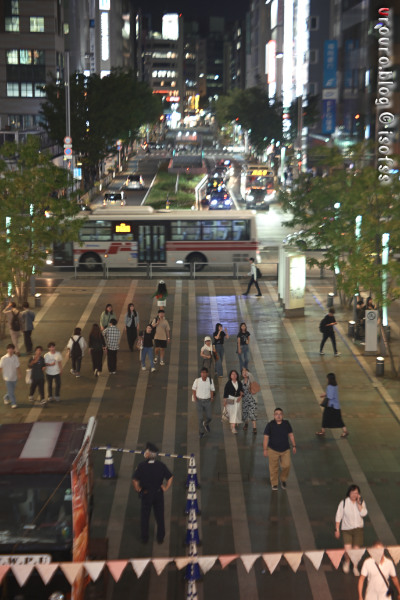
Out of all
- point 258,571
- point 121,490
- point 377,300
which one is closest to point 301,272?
point 377,300

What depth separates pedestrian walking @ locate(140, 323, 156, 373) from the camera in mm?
23734

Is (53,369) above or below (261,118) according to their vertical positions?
below

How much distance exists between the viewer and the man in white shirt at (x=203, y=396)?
18516 mm

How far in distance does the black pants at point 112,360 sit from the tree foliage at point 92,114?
56.1m

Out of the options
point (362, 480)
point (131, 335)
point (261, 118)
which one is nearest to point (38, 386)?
point (131, 335)

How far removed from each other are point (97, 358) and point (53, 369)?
2506mm

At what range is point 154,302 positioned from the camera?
3409 centimetres

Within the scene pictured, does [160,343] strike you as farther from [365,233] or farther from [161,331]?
[365,233]

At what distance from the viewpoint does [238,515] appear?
14.9 m

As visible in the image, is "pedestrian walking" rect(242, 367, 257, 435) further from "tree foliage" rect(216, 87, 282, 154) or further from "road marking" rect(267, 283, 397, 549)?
"tree foliage" rect(216, 87, 282, 154)

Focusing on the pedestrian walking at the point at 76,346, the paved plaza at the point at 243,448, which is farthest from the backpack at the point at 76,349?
the paved plaza at the point at 243,448

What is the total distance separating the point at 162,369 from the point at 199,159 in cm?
8104

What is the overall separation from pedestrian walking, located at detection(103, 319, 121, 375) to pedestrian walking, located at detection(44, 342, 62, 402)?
237cm

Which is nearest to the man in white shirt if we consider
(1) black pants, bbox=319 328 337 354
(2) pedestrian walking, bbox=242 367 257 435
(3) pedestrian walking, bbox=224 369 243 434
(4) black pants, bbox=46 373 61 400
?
(3) pedestrian walking, bbox=224 369 243 434
